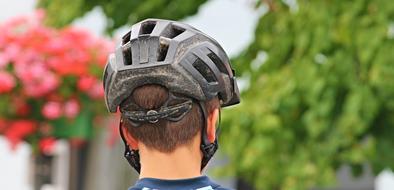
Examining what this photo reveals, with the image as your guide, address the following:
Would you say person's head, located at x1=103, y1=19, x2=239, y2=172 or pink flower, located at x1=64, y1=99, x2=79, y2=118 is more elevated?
pink flower, located at x1=64, y1=99, x2=79, y2=118

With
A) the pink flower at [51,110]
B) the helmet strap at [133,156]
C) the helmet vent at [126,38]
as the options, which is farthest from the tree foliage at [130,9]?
the helmet strap at [133,156]

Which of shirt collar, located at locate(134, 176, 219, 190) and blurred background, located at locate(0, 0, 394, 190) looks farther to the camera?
blurred background, located at locate(0, 0, 394, 190)

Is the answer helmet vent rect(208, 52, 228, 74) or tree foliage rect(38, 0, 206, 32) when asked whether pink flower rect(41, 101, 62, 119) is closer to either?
tree foliage rect(38, 0, 206, 32)

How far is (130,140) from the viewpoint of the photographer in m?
3.22

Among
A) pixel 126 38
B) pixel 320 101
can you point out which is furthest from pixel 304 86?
pixel 126 38

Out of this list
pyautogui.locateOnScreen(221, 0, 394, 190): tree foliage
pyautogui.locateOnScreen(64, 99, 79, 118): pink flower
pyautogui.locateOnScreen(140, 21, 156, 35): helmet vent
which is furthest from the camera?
pyautogui.locateOnScreen(64, 99, 79, 118): pink flower

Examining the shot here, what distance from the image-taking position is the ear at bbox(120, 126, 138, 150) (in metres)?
3.21

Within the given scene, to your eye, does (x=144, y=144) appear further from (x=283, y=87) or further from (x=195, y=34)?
(x=283, y=87)

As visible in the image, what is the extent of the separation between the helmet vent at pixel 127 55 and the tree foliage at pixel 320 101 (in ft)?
15.2

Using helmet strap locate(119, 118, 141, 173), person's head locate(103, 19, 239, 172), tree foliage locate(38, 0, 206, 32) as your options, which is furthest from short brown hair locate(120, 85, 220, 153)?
tree foliage locate(38, 0, 206, 32)

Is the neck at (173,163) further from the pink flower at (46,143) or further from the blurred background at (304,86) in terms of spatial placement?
the pink flower at (46,143)

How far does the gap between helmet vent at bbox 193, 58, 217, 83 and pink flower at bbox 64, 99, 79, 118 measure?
1076 centimetres

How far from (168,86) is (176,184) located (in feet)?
0.92

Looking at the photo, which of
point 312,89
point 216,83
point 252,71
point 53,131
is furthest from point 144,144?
point 53,131
